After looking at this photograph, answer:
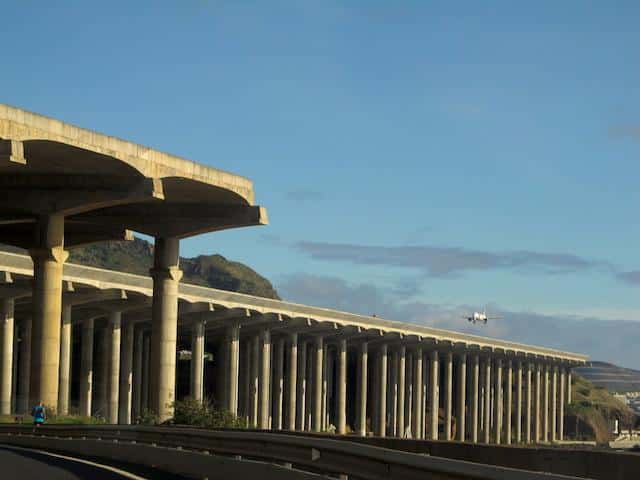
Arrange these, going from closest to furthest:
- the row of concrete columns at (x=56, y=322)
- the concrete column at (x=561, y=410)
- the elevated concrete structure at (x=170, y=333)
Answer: the elevated concrete structure at (x=170, y=333) → the row of concrete columns at (x=56, y=322) → the concrete column at (x=561, y=410)

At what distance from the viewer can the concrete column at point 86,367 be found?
97.4 m

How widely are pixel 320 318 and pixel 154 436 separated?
82.9 metres

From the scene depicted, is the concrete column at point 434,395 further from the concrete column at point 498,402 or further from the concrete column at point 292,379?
the concrete column at point 292,379

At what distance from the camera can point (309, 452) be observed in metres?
20.7

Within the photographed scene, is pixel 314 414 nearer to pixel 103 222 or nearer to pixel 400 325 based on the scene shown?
pixel 400 325

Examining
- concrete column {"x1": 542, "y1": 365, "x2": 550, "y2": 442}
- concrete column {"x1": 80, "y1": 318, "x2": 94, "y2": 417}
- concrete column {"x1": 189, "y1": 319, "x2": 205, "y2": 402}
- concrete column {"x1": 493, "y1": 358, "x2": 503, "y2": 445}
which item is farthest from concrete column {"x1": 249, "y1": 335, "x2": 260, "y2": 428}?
concrete column {"x1": 542, "y1": 365, "x2": 550, "y2": 442}

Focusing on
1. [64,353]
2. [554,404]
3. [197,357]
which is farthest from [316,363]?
[554,404]

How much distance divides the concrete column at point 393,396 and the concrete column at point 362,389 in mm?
7884

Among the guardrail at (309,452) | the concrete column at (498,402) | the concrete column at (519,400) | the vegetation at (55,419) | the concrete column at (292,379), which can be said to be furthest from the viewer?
the concrete column at (519,400)

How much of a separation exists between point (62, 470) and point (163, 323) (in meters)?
36.4

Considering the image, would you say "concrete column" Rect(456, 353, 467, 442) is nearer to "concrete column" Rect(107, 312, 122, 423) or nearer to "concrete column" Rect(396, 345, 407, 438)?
"concrete column" Rect(396, 345, 407, 438)

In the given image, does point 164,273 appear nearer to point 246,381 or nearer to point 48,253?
point 48,253

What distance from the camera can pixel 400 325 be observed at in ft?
428

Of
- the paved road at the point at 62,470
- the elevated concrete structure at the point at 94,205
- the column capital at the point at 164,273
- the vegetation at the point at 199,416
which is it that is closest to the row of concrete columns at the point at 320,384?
the elevated concrete structure at the point at 94,205
